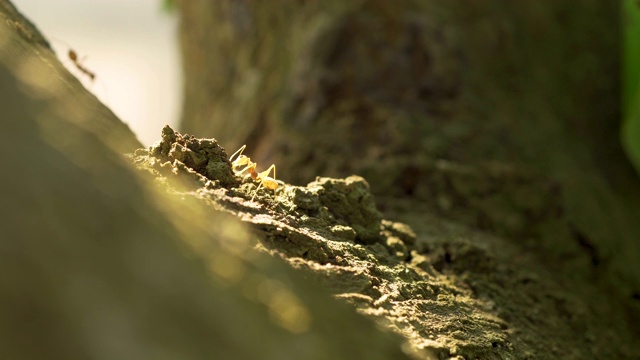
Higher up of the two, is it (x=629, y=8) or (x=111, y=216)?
(x=629, y=8)

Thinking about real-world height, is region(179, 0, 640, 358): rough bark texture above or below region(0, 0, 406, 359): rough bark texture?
above

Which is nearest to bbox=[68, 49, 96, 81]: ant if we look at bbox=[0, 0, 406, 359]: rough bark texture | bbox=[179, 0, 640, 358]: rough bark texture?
bbox=[179, 0, 640, 358]: rough bark texture

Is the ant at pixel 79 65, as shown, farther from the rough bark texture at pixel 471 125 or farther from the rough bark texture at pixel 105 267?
the rough bark texture at pixel 105 267

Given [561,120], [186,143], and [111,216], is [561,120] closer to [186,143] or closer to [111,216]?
[186,143]

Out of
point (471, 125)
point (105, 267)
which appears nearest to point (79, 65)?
point (471, 125)

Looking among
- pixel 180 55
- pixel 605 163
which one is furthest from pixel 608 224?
pixel 180 55

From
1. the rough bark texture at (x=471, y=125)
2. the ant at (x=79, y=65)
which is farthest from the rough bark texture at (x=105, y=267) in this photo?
the ant at (x=79, y=65)

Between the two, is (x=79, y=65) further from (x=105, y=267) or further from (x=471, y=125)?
(x=105, y=267)

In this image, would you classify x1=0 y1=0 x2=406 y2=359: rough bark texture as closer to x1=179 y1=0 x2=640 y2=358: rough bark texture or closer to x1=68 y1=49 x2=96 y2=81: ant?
x1=179 y1=0 x2=640 y2=358: rough bark texture
